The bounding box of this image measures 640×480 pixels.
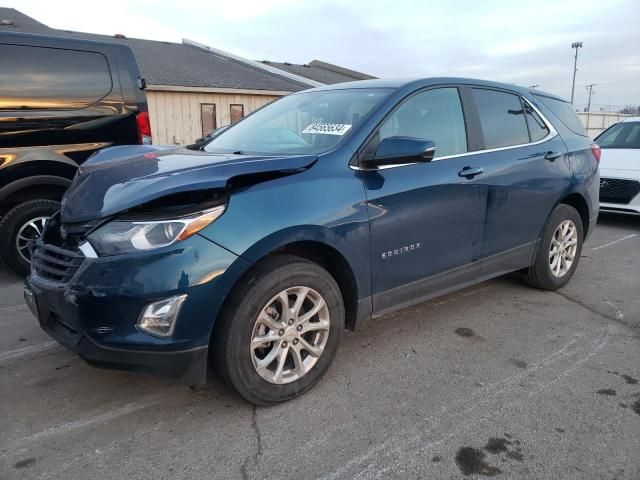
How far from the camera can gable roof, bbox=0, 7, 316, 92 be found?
1447 centimetres

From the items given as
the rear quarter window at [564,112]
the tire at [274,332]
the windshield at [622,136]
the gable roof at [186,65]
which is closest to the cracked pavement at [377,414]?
the tire at [274,332]

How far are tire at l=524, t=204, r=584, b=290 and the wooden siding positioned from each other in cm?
1121

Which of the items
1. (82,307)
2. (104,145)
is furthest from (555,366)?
(104,145)

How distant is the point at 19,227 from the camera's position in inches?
190

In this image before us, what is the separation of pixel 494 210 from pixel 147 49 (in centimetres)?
1659

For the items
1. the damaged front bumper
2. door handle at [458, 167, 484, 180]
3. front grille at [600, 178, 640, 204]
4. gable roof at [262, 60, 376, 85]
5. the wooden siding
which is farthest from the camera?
gable roof at [262, 60, 376, 85]

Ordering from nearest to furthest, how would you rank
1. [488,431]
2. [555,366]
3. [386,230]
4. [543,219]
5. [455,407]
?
1. [488,431]
2. [455,407]
3. [386,230]
4. [555,366]
5. [543,219]

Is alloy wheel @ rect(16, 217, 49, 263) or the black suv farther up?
the black suv

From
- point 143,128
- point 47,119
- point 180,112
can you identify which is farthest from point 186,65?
point 47,119

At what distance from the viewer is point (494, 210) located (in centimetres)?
365

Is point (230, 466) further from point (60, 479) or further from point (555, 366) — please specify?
point (555, 366)

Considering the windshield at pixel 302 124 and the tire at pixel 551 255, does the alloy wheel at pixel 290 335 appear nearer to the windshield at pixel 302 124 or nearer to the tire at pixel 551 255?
the windshield at pixel 302 124

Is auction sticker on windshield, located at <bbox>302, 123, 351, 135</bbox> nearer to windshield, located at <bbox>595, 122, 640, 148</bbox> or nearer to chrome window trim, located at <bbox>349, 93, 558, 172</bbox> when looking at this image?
chrome window trim, located at <bbox>349, 93, 558, 172</bbox>

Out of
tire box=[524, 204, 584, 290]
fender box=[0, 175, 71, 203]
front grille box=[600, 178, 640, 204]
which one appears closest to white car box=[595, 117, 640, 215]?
front grille box=[600, 178, 640, 204]
